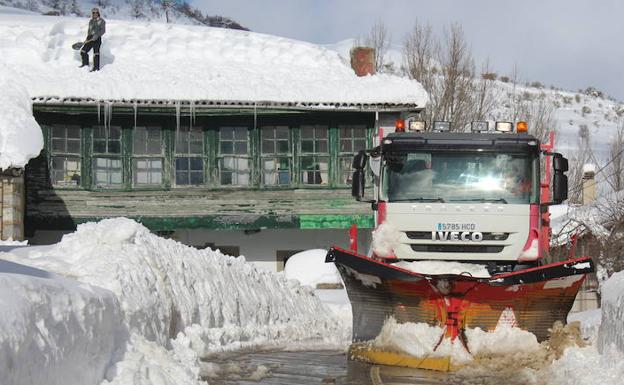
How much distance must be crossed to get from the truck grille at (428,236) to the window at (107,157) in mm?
15429

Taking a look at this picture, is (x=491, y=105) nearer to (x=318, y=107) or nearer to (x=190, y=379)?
(x=318, y=107)

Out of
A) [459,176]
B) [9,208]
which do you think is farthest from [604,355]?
[9,208]

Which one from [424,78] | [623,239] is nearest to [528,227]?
[623,239]

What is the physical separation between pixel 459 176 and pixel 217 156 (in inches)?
580

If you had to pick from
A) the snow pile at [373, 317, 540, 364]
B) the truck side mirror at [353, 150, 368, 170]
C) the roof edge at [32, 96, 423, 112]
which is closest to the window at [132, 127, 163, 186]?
the roof edge at [32, 96, 423, 112]

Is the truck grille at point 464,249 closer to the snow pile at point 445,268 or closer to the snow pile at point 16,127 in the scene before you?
the snow pile at point 445,268

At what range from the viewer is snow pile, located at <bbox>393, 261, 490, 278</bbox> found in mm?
14453

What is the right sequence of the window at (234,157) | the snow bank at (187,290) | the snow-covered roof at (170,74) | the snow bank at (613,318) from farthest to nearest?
the window at (234,157) → the snow-covered roof at (170,74) → the snow bank at (187,290) → the snow bank at (613,318)

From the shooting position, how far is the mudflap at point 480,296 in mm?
12836

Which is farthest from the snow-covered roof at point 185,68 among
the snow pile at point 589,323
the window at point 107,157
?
the snow pile at point 589,323

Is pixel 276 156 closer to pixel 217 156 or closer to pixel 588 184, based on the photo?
pixel 217 156

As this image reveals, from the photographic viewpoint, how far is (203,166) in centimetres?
2919

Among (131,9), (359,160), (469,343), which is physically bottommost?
(469,343)

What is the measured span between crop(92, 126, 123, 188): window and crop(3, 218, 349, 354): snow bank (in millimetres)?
8993
